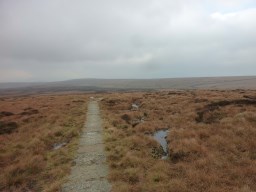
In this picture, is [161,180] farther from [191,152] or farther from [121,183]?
[191,152]

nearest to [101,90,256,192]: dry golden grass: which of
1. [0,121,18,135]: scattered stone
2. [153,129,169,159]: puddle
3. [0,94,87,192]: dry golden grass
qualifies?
[153,129,169,159]: puddle

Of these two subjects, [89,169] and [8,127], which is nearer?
[89,169]

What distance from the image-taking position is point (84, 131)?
68.8 ft

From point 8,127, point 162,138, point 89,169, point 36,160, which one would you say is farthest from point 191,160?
point 8,127

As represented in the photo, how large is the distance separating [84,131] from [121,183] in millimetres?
11300

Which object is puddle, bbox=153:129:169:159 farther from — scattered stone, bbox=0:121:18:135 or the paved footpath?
scattered stone, bbox=0:121:18:135

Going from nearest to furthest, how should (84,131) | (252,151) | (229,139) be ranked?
(252,151) → (229,139) → (84,131)

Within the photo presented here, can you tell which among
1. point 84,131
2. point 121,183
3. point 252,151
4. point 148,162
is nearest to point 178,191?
point 121,183

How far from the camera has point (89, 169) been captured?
1205 centimetres

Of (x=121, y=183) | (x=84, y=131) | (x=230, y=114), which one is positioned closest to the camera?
(x=121, y=183)

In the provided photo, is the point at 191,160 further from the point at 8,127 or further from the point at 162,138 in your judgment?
the point at 8,127

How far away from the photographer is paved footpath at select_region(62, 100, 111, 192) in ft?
33.1

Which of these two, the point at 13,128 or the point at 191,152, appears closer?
the point at 191,152

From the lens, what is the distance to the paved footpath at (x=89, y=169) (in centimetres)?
1008
